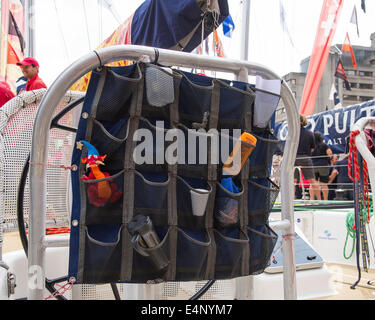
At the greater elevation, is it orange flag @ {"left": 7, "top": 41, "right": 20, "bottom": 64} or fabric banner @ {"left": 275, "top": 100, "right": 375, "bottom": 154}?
orange flag @ {"left": 7, "top": 41, "right": 20, "bottom": 64}

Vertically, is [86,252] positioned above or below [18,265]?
above

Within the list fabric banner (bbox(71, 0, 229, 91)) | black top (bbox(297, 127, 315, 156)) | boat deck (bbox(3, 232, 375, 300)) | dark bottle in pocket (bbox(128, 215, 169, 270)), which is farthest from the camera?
black top (bbox(297, 127, 315, 156))

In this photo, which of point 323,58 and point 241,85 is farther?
point 323,58

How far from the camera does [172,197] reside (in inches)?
44.6

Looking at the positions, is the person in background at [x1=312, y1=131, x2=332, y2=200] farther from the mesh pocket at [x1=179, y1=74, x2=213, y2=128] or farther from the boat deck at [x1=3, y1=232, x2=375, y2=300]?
the mesh pocket at [x1=179, y1=74, x2=213, y2=128]

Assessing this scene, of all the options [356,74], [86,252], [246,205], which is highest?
[356,74]

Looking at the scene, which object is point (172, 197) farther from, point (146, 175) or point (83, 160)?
point (83, 160)

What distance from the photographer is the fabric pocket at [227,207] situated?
120 cm

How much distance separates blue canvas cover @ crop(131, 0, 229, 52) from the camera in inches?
91.5

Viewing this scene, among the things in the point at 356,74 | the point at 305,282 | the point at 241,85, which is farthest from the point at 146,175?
the point at 356,74

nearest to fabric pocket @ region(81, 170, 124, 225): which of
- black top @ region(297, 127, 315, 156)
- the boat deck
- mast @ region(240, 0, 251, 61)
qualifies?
the boat deck

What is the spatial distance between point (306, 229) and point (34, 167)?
347 centimetres

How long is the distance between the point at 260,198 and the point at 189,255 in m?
0.36

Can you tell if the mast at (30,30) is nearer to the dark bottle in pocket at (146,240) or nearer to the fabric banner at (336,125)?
the fabric banner at (336,125)
